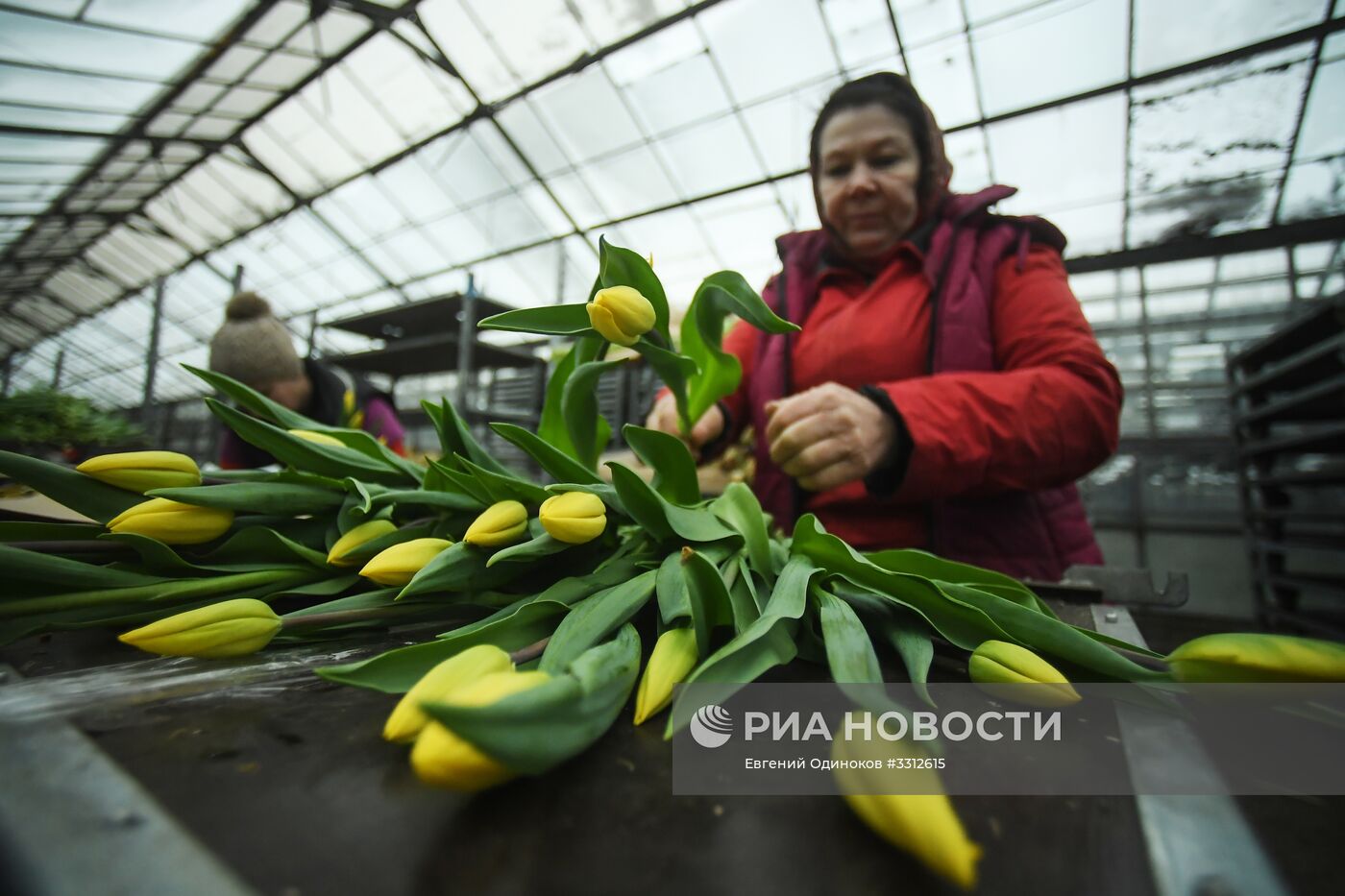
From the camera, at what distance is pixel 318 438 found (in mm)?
341

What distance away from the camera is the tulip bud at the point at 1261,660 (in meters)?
0.19

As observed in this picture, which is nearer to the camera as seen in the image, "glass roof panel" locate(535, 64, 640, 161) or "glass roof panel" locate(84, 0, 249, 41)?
"glass roof panel" locate(84, 0, 249, 41)

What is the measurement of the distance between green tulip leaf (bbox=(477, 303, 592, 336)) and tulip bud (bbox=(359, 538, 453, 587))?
11 cm

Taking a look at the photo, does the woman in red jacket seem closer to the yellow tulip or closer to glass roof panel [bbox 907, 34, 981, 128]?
the yellow tulip

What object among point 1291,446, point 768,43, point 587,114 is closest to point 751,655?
point 1291,446

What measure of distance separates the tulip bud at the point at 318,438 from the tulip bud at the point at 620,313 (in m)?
0.17

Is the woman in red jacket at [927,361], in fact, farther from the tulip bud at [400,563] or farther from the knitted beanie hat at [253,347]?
the knitted beanie hat at [253,347]

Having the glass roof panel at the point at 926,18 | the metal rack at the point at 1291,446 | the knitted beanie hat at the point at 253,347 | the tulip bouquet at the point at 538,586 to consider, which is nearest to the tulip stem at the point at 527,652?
the tulip bouquet at the point at 538,586

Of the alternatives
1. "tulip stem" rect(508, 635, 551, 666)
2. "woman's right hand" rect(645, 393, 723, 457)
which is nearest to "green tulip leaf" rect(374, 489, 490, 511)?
"tulip stem" rect(508, 635, 551, 666)

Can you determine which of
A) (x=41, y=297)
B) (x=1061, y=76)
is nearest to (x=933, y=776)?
(x=1061, y=76)

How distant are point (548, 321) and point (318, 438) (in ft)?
0.52

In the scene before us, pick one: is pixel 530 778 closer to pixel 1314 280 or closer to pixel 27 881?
pixel 27 881

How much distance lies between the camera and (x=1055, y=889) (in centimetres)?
15

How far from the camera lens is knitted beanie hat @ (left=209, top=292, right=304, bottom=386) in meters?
1.27
